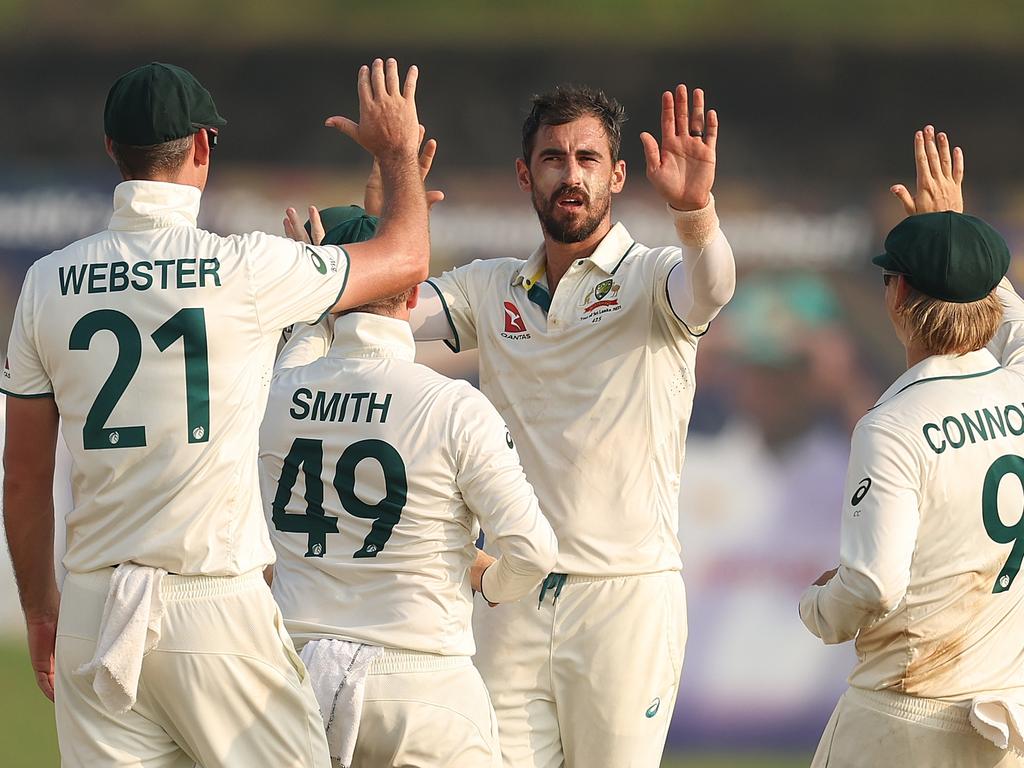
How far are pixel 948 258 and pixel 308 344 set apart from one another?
167cm

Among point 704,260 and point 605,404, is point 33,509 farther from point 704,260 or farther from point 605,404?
point 704,260

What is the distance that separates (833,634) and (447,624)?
2.73 feet

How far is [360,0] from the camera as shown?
706 cm

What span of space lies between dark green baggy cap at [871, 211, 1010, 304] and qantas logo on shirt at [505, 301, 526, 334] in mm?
1107

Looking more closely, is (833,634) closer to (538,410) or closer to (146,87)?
(538,410)

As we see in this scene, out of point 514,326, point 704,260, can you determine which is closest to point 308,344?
point 514,326

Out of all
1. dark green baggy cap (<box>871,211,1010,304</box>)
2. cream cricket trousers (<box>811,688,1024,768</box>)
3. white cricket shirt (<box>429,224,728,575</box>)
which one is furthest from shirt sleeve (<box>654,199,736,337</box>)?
cream cricket trousers (<box>811,688,1024,768</box>)

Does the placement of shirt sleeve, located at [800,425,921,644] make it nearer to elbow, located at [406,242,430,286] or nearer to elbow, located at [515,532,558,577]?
elbow, located at [515,532,558,577]

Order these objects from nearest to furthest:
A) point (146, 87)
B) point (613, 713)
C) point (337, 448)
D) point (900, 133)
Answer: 1. point (146, 87)
2. point (337, 448)
3. point (613, 713)
4. point (900, 133)

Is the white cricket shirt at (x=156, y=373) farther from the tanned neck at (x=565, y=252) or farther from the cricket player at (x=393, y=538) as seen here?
the tanned neck at (x=565, y=252)

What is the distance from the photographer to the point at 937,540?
3037mm

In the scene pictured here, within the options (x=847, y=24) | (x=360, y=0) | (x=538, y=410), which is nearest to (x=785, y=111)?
(x=847, y=24)

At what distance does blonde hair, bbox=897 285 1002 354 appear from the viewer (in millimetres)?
3146

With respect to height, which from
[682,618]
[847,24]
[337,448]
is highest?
[847,24]
